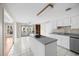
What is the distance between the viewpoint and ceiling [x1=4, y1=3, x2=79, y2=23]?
6.18 feet

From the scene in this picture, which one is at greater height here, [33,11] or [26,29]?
[33,11]

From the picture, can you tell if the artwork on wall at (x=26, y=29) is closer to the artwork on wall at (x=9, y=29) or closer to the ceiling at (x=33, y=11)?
the ceiling at (x=33, y=11)

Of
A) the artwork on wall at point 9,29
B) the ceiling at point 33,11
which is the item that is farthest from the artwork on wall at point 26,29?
the artwork on wall at point 9,29

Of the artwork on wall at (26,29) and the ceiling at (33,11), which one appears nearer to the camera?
the ceiling at (33,11)

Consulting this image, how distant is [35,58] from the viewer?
1.83m

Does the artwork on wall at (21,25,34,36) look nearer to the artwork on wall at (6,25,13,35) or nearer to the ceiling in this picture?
the ceiling

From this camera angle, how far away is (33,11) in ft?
6.54

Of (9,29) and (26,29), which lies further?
(9,29)

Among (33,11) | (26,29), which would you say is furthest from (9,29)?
(33,11)

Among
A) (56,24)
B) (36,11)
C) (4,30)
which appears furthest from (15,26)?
(56,24)

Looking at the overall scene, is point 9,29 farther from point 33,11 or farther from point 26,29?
point 33,11

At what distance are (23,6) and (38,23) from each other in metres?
0.48

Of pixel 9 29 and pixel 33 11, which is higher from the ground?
pixel 33 11

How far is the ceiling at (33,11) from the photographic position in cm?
188
